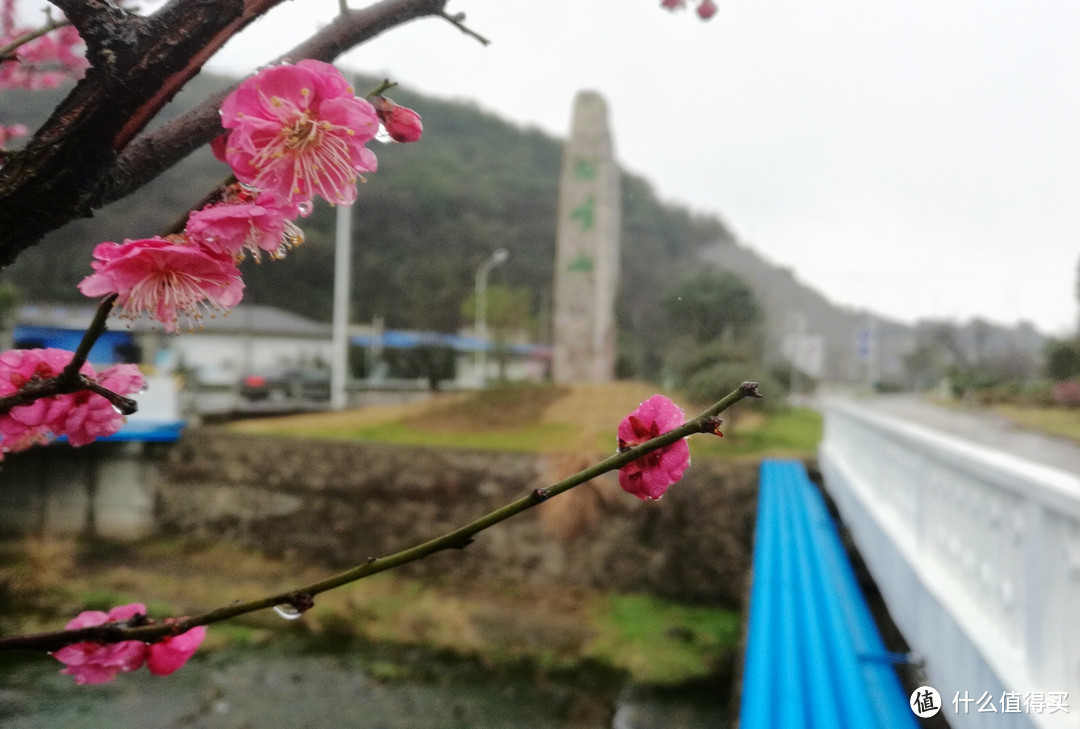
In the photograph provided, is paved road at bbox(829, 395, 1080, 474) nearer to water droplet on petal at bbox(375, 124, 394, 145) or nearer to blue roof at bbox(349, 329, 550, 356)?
water droplet on petal at bbox(375, 124, 394, 145)

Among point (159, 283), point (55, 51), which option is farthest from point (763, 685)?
point (55, 51)

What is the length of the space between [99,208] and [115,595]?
4.64 m

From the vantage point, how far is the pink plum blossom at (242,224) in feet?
1.15

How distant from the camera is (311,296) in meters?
1.22

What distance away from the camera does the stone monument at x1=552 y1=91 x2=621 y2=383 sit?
4781 millimetres

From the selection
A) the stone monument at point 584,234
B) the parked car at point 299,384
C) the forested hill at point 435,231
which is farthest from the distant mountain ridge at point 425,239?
the parked car at point 299,384

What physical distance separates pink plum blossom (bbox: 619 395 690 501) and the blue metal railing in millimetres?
777

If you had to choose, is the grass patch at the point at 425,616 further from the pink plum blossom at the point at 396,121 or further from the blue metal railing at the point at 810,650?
the pink plum blossom at the point at 396,121

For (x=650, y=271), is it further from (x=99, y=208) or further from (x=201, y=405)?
(x=201, y=405)

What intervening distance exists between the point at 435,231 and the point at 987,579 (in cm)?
508

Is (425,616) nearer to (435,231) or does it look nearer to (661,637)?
(661,637)

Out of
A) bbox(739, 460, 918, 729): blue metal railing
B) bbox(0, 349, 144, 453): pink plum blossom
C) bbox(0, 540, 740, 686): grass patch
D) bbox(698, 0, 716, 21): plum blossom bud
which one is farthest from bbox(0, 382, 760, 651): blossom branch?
bbox(0, 540, 740, 686): grass patch

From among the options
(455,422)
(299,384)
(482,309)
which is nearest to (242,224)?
(299,384)

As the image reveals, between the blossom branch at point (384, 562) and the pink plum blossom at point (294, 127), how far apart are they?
0.18 m
